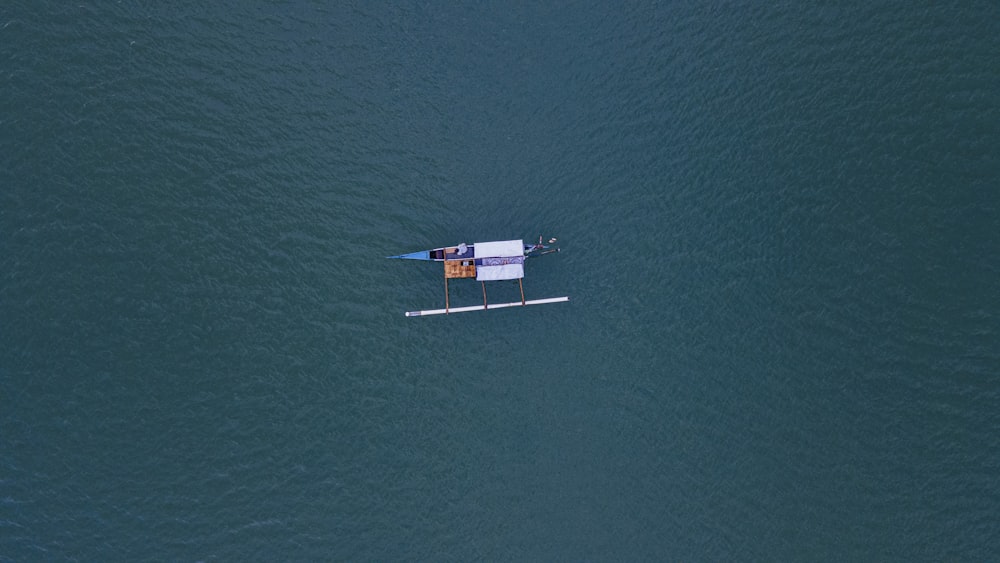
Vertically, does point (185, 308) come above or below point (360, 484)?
above

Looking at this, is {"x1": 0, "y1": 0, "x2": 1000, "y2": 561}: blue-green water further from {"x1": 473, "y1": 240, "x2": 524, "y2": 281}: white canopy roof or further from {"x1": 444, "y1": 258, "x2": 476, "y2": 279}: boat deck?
{"x1": 473, "y1": 240, "x2": 524, "y2": 281}: white canopy roof

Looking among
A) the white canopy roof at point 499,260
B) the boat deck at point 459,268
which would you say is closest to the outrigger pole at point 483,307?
the white canopy roof at point 499,260

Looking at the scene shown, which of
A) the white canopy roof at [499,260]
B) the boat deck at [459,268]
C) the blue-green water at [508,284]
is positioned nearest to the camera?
the blue-green water at [508,284]

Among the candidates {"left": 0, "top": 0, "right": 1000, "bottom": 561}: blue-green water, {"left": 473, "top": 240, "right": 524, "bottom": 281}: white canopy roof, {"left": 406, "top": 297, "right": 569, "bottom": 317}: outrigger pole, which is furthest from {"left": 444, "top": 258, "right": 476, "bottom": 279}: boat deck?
{"left": 406, "top": 297, "right": 569, "bottom": 317}: outrigger pole

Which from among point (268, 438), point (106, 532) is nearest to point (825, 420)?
point (268, 438)

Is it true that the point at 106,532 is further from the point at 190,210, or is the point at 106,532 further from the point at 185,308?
the point at 190,210

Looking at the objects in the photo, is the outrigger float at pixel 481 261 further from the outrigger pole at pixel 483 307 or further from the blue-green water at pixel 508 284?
the blue-green water at pixel 508 284
